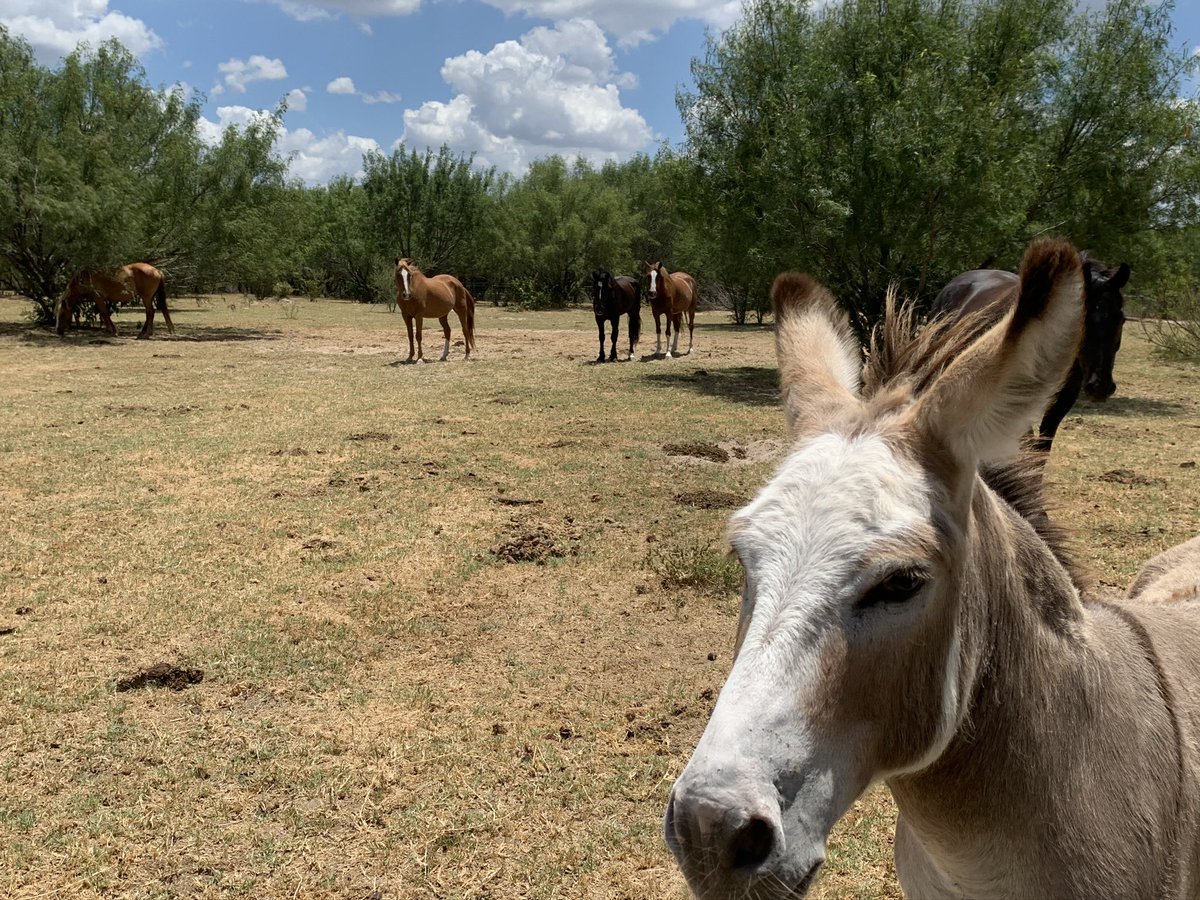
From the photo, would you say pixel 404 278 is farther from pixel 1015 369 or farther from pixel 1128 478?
pixel 1015 369

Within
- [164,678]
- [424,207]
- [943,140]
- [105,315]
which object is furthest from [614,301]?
[424,207]

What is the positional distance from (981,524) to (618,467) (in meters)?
6.10

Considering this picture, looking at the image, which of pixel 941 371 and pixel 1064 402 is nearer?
pixel 941 371

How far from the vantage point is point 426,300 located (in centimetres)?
1577

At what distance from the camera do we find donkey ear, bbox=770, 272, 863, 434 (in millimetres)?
1572

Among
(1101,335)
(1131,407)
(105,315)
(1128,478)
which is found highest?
(105,315)

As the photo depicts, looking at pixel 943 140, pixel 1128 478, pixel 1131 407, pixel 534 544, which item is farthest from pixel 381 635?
pixel 1131 407

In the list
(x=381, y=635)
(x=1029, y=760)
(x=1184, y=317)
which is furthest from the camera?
(x=1184, y=317)

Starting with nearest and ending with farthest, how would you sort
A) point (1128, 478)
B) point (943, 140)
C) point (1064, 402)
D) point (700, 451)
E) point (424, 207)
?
point (1128, 478) → point (1064, 402) → point (700, 451) → point (943, 140) → point (424, 207)

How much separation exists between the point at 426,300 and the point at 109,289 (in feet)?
28.8

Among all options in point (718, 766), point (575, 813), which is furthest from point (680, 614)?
point (718, 766)

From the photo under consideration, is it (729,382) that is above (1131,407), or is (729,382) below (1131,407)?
above

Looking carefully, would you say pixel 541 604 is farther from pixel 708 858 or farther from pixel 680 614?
pixel 708 858

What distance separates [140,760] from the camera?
10.4ft
